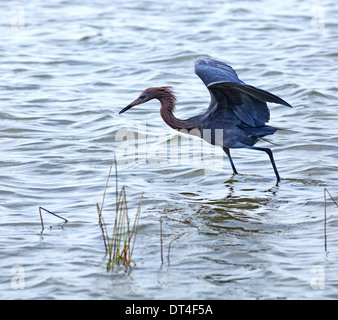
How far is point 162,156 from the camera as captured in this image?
8.79 metres

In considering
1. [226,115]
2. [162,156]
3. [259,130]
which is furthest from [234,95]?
[162,156]

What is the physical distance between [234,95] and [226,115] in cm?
42

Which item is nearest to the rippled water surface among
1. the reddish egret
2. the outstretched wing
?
the reddish egret

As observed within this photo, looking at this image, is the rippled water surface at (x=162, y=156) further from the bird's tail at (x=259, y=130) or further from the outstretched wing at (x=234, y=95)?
the outstretched wing at (x=234, y=95)

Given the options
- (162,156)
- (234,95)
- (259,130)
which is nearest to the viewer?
(234,95)

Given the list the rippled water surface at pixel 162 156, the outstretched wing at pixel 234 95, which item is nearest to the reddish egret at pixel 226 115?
the outstretched wing at pixel 234 95

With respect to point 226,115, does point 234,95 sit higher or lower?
higher

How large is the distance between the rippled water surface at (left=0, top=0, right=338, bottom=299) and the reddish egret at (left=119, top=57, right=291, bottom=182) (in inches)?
19.0

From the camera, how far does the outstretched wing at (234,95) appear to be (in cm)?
718

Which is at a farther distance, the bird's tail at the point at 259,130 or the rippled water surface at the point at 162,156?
the bird's tail at the point at 259,130

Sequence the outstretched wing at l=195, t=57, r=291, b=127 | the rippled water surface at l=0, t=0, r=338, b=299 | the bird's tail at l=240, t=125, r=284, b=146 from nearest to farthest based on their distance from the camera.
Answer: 1. the rippled water surface at l=0, t=0, r=338, b=299
2. the outstretched wing at l=195, t=57, r=291, b=127
3. the bird's tail at l=240, t=125, r=284, b=146

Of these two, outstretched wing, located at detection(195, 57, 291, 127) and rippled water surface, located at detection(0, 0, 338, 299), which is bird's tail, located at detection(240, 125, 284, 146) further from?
rippled water surface, located at detection(0, 0, 338, 299)

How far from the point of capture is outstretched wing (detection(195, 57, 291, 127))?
7176 mm

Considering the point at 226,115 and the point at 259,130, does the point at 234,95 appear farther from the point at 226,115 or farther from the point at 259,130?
the point at 259,130
